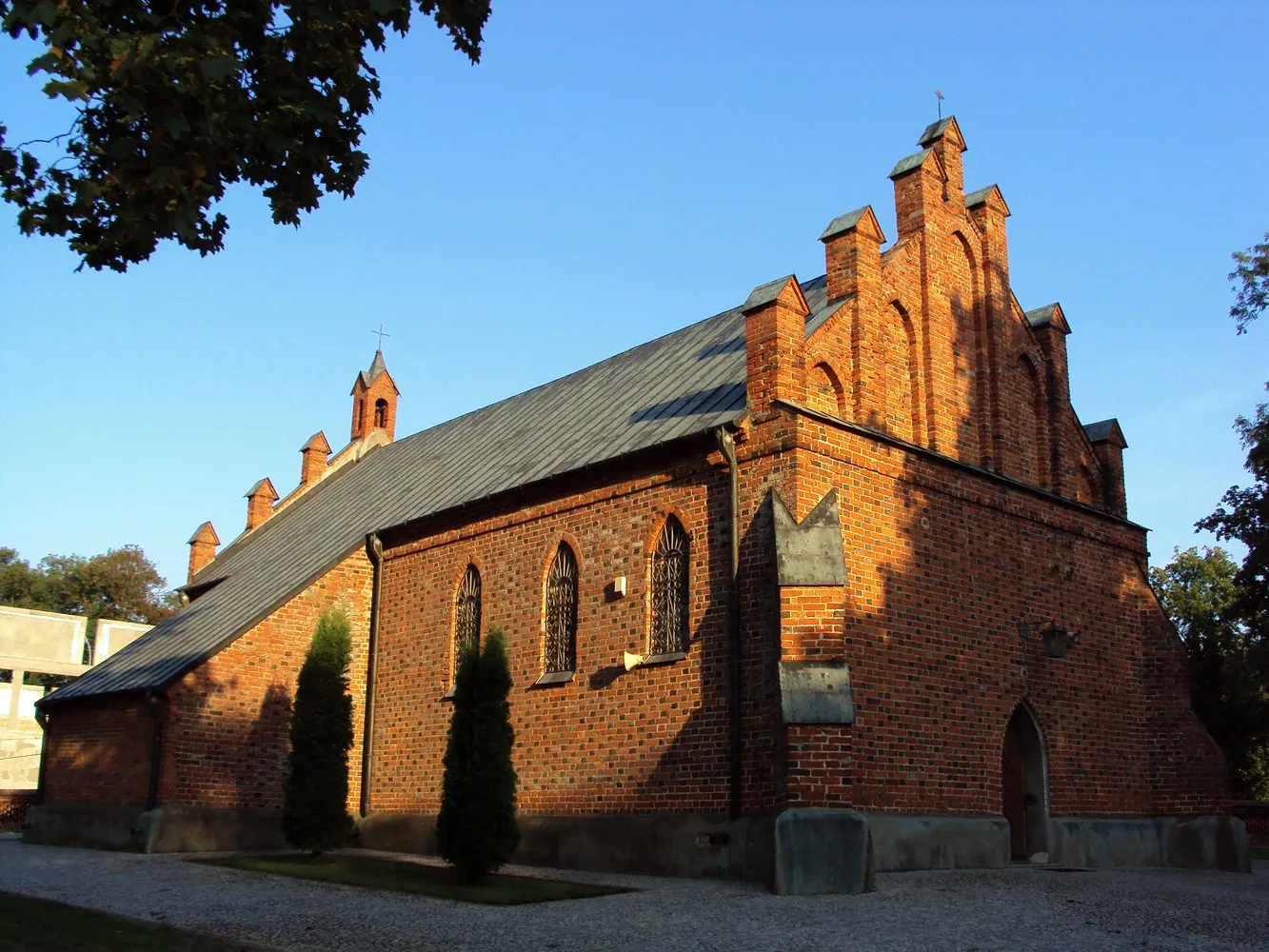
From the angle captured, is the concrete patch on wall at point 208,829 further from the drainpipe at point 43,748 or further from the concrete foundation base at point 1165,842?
the concrete foundation base at point 1165,842

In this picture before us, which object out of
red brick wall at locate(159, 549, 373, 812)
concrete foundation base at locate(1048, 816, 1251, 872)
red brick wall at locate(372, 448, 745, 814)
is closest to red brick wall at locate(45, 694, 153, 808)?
red brick wall at locate(159, 549, 373, 812)

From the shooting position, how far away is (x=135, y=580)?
63938mm

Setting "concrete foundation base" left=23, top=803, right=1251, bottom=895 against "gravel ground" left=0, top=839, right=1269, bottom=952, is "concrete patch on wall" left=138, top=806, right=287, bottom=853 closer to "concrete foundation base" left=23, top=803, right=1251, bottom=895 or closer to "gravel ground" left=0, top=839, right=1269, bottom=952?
"concrete foundation base" left=23, top=803, right=1251, bottom=895

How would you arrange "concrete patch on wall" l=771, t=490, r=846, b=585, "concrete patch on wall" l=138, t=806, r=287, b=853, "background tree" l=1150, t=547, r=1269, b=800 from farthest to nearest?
1. "background tree" l=1150, t=547, r=1269, b=800
2. "concrete patch on wall" l=138, t=806, r=287, b=853
3. "concrete patch on wall" l=771, t=490, r=846, b=585

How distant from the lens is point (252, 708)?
19.7 meters

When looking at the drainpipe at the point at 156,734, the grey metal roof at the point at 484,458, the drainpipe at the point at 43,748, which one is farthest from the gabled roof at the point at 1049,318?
the drainpipe at the point at 43,748

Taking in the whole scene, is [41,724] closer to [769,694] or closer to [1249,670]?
[769,694]

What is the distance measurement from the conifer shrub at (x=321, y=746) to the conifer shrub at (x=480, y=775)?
347 centimetres

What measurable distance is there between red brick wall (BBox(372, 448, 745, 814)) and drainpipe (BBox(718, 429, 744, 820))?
0.20m

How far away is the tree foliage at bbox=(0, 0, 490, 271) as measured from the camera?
7.53m

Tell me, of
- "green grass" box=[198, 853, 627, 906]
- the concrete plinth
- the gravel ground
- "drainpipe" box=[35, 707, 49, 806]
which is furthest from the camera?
"drainpipe" box=[35, 707, 49, 806]

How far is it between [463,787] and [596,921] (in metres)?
3.57

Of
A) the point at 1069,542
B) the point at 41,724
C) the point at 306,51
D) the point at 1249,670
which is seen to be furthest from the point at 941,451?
the point at 41,724

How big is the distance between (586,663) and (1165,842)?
925 centimetres
